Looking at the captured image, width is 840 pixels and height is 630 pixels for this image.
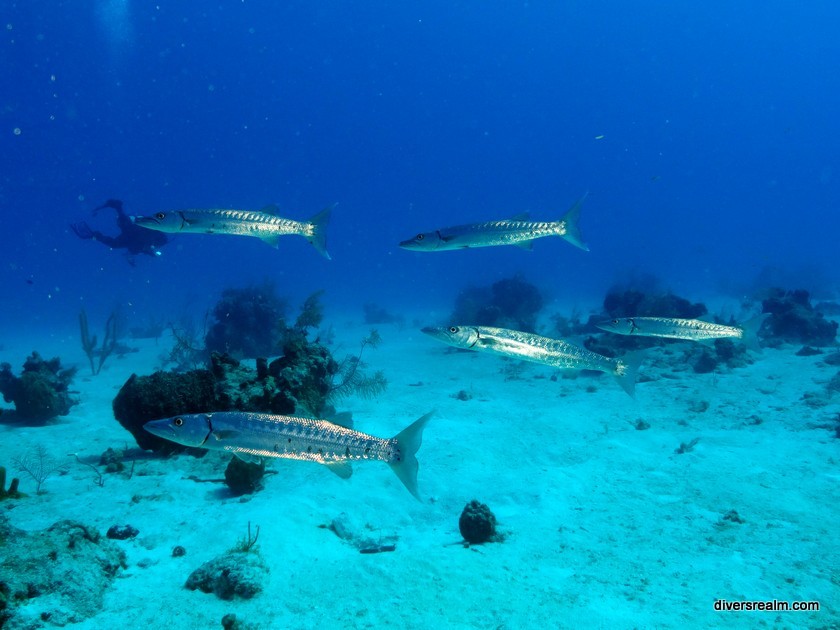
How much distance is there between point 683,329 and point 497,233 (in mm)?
4717

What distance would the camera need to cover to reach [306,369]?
946 centimetres

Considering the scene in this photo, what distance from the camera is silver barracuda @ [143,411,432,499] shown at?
5000 millimetres

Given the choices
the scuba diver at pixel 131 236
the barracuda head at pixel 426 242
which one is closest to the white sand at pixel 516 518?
the barracuda head at pixel 426 242

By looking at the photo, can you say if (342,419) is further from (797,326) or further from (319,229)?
(797,326)

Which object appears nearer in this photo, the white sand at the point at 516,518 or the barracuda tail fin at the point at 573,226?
the white sand at the point at 516,518

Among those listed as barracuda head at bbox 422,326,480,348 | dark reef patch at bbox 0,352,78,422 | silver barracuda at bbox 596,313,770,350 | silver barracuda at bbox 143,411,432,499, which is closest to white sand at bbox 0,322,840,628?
dark reef patch at bbox 0,352,78,422

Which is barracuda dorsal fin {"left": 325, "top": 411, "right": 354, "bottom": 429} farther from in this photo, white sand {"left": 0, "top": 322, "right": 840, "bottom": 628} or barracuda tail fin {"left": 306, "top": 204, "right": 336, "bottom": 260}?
barracuda tail fin {"left": 306, "top": 204, "right": 336, "bottom": 260}

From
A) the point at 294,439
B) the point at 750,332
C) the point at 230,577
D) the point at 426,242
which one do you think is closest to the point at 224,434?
the point at 294,439

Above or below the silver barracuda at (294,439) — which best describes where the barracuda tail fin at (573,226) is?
above

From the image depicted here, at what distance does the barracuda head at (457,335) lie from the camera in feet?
22.9

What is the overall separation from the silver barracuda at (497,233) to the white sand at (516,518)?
4321 millimetres

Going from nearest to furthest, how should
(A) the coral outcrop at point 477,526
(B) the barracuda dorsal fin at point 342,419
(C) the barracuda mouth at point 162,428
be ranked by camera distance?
1. (C) the barracuda mouth at point 162,428
2. (B) the barracuda dorsal fin at point 342,419
3. (A) the coral outcrop at point 477,526

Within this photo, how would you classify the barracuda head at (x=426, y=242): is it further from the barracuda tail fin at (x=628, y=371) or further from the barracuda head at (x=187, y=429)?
the barracuda head at (x=187, y=429)

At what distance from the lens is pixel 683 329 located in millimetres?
9805
